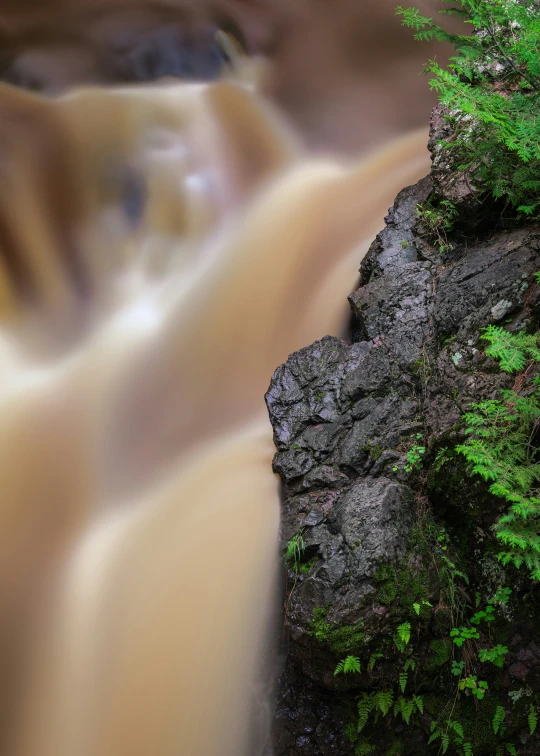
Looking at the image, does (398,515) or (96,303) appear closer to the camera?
(398,515)

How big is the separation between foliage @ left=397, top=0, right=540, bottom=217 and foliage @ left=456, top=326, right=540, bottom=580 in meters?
0.96

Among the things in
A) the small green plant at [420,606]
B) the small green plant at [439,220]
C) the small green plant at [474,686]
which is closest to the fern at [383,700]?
the small green plant at [474,686]

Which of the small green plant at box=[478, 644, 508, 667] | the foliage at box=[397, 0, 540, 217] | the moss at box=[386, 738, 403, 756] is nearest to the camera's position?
the foliage at box=[397, 0, 540, 217]

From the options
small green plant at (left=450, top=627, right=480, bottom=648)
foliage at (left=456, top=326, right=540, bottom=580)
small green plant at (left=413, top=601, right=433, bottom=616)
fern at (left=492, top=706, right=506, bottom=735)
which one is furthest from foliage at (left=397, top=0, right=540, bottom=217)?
fern at (left=492, top=706, right=506, bottom=735)

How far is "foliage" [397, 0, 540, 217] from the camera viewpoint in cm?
273

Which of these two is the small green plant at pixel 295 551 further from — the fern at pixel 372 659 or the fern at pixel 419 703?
the fern at pixel 419 703

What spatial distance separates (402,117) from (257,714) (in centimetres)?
726

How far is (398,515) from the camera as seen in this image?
3.32 meters

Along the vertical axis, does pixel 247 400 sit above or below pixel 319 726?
above

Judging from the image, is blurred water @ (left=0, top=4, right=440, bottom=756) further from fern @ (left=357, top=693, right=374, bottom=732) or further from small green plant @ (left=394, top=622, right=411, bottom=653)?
small green plant @ (left=394, top=622, right=411, bottom=653)

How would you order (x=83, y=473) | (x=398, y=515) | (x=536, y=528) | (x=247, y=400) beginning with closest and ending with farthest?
(x=536, y=528) → (x=398, y=515) → (x=83, y=473) → (x=247, y=400)

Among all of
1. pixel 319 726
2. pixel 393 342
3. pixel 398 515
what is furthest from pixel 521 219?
pixel 319 726

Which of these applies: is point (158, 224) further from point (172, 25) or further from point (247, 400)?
point (172, 25)

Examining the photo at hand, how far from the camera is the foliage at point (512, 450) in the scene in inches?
102
